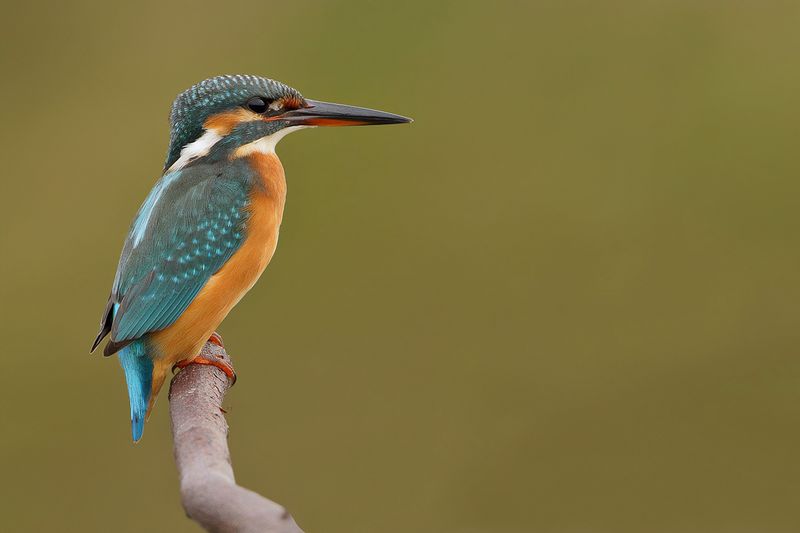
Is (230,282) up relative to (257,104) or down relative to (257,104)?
down

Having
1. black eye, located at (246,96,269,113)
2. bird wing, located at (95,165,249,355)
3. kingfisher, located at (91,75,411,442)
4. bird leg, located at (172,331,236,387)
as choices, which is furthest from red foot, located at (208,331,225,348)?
black eye, located at (246,96,269,113)

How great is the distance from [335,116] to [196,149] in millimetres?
251

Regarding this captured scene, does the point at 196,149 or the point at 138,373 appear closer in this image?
the point at 138,373

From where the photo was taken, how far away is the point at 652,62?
410 cm

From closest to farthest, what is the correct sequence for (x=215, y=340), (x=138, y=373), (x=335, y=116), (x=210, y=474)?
(x=210, y=474) < (x=138, y=373) < (x=335, y=116) < (x=215, y=340)

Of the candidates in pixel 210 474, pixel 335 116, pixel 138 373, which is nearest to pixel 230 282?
pixel 138 373

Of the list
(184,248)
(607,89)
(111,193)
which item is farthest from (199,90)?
(607,89)

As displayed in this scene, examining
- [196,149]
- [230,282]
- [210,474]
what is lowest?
[210,474]

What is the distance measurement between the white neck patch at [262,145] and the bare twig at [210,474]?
470mm

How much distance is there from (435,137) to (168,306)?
2131mm

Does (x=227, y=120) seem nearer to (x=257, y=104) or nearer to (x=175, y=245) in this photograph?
(x=257, y=104)

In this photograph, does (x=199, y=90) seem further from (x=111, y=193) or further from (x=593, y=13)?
(x=593, y=13)

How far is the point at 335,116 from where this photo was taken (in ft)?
6.98

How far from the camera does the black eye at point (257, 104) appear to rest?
2111 mm
